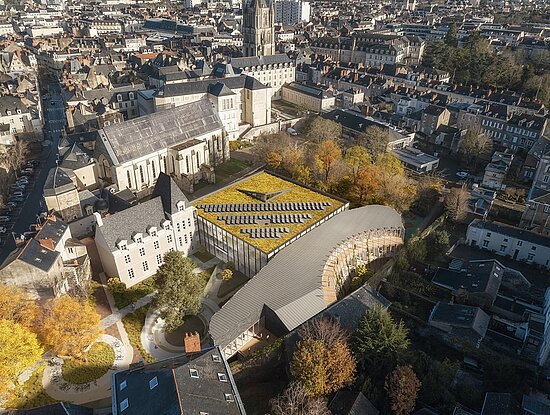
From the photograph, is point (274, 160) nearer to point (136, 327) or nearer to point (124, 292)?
point (124, 292)

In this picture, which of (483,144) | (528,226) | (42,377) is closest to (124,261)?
(42,377)

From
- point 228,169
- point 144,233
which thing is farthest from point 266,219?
point 228,169

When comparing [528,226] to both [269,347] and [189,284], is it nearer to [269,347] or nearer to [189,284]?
[269,347]

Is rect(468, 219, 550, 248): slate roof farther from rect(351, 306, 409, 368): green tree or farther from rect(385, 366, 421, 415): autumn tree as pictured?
rect(385, 366, 421, 415): autumn tree

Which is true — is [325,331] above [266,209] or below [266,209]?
below

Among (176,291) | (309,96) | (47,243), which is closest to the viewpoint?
(176,291)

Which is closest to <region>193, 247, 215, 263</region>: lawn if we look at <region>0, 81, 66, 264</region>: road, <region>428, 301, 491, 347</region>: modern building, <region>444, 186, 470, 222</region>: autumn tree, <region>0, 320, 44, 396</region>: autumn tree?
<region>0, 81, 66, 264</region>: road

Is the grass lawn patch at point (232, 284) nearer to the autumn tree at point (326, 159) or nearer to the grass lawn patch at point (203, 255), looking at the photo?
the grass lawn patch at point (203, 255)
